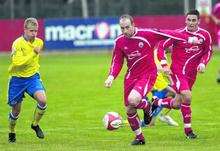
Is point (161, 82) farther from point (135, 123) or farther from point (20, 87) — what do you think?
point (20, 87)

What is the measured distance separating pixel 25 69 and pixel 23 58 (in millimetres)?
255

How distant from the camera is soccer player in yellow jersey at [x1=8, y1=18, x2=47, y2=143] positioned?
14977 mm

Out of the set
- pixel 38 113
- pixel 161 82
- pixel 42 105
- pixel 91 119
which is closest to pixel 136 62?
pixel 42 105

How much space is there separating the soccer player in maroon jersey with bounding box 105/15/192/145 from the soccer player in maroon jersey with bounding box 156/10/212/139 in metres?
0.80

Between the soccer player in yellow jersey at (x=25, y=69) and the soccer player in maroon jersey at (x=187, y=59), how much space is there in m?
2.24

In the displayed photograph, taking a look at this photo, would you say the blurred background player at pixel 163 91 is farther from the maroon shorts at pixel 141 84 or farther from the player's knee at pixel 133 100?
the player's knee at pixel 133 100

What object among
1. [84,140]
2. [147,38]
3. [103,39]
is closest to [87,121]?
[84,140]

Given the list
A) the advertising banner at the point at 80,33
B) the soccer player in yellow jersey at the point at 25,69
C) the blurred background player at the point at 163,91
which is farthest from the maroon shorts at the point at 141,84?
the advertising banner at the point at 80,33

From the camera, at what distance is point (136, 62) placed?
14.7 meters

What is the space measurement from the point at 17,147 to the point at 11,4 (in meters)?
34.2

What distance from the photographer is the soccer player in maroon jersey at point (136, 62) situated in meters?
14.6

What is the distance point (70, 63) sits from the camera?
36.9 m

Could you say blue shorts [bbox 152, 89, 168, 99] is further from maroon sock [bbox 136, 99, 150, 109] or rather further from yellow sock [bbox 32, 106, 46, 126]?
yellow sock [bbox 32, 106, 46, 126]

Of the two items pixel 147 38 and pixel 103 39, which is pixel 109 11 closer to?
pixel 103 39
